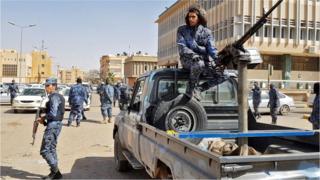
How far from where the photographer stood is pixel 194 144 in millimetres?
4363

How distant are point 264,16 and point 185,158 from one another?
5.05 feet

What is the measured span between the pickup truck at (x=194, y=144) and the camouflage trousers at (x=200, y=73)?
0.16 meters

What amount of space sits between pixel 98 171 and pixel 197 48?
3365 millimetres

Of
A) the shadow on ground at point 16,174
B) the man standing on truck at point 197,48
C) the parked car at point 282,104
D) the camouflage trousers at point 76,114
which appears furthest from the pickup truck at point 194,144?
the parked car at point 282,104

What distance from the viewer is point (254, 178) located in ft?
10.6

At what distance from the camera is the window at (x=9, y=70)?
11203 centimetres

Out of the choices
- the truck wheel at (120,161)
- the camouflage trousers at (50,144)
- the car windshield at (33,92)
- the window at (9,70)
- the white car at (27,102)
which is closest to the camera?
the camouflage trousers at (50,144)

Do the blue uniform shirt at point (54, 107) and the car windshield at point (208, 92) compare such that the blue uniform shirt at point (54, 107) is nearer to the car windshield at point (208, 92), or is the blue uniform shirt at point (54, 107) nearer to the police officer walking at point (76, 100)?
the car windshield at point (208, 92)

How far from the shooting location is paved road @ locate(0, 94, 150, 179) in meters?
7.98

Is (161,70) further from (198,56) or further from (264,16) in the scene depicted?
(264,16)

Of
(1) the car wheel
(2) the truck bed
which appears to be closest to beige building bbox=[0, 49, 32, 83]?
(1) the car wheel

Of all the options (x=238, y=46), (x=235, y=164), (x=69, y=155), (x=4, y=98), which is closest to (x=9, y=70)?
(x=4, y=98)

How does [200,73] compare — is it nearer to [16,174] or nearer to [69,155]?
[16,174]

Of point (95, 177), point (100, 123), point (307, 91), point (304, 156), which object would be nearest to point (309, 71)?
point (307, 91)
